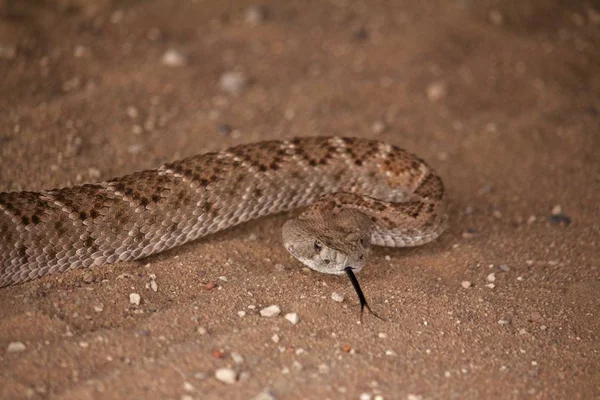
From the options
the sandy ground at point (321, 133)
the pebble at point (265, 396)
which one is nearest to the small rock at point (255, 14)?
the sandy ground at point (321, 133)

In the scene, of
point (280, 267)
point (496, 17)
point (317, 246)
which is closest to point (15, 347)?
point (280, 267)

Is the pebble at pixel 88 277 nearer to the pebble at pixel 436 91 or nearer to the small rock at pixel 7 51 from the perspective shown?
the small rock at pixel 7 51

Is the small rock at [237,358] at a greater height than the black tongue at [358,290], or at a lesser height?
greater

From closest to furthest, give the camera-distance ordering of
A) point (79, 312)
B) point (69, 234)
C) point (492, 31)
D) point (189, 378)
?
point (189, 378) → point (79, 312) → point (69, 234) → point (492, 31)

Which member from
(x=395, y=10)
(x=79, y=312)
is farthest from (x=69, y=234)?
(x=395, y=10)

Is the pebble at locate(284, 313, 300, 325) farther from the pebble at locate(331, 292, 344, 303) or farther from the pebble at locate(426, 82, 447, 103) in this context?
the pebble at locate(426, 82, 447, 103)

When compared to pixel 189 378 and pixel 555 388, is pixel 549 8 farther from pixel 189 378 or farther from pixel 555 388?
pixel 189 378
